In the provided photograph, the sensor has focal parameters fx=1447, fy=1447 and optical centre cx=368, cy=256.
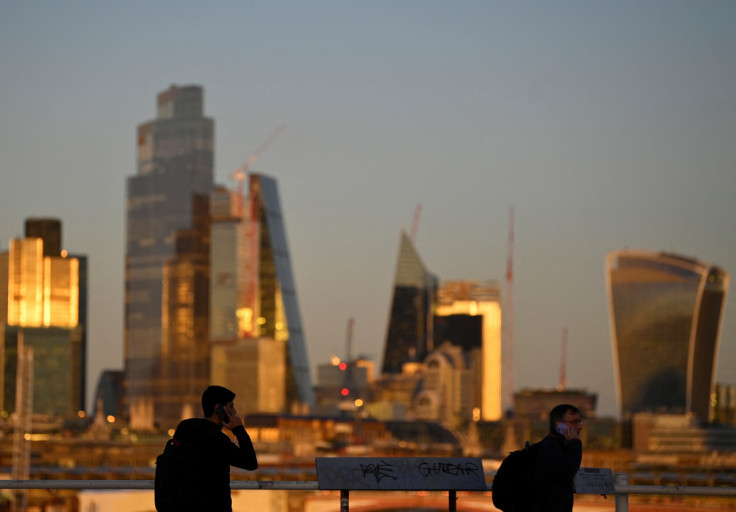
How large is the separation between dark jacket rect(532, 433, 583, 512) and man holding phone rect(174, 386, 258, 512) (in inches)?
83.9

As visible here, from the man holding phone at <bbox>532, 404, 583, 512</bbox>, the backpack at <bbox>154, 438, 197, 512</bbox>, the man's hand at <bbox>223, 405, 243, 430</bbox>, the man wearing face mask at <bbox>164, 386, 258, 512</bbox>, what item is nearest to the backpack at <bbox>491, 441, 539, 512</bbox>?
the man holding phone at <bbox>532, 404, 583, 512</bbox>

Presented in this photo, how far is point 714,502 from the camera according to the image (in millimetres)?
85750

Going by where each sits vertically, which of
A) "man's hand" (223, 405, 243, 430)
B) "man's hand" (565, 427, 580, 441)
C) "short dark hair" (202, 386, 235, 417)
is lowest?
"man's hand" (565, 427, 580, 441)

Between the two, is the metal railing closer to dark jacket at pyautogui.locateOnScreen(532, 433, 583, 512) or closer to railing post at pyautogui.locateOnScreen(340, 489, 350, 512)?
railing post at pyautogui.locateOnScreen(340, 489, 350, 512)

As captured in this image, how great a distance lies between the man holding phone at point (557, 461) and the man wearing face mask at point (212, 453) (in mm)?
2135

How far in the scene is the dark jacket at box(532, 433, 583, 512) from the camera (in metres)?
10.7

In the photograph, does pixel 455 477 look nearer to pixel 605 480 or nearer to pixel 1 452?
pixel 605 480

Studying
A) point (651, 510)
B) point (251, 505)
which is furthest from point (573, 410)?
point (251, 505)

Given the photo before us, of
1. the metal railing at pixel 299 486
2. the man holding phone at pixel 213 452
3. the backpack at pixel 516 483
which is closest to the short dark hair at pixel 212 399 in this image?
the man holding phone at pixel 213 452

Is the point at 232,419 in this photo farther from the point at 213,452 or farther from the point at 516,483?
the point at 516,483

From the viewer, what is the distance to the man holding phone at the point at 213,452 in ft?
34.6

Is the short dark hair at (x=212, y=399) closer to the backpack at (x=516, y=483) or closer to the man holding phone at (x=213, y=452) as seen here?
the man holding phone at (x=213, y=452)

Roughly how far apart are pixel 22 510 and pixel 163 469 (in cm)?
8232

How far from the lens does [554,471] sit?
10.7 m
